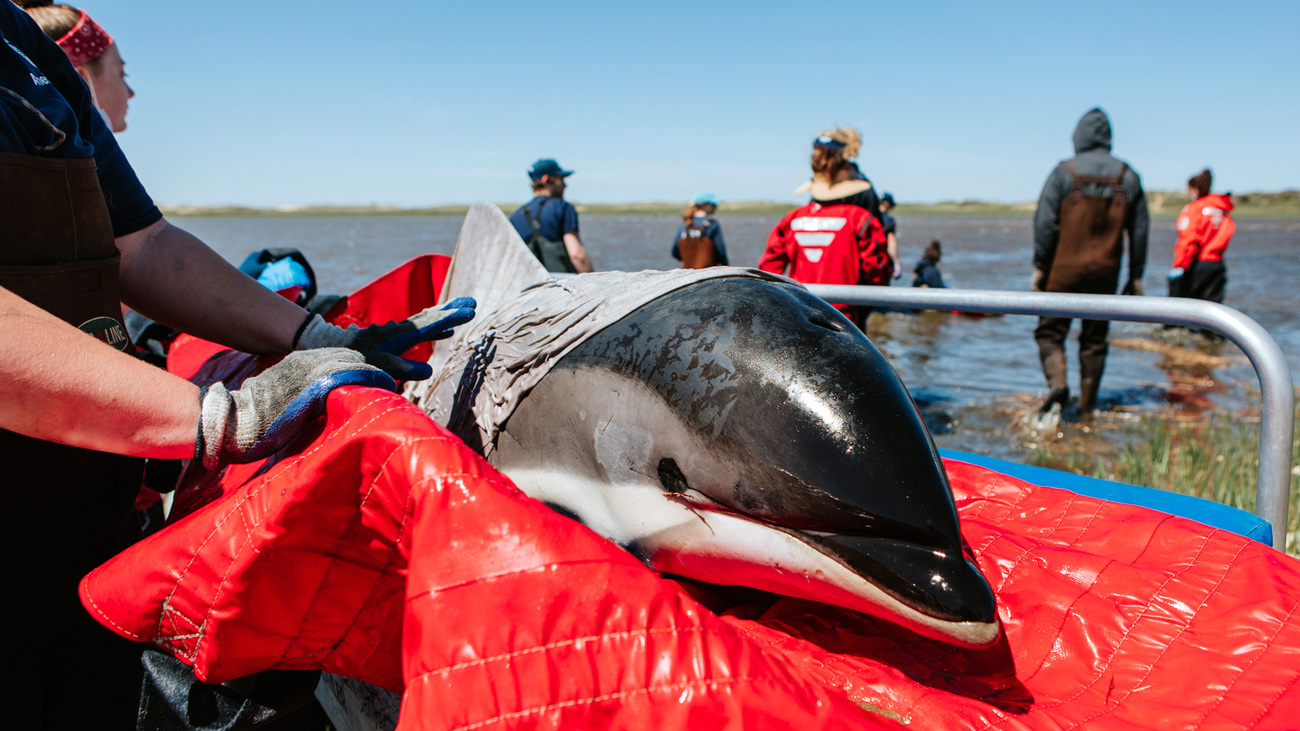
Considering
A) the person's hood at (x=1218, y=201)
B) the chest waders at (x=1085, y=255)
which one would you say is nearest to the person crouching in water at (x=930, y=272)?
the person's hood at (x=1218, y=201)

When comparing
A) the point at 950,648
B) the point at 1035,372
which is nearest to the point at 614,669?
the point at 950,648

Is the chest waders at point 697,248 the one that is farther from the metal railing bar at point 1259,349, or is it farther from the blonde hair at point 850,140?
the metal railing bar at point 1259,349

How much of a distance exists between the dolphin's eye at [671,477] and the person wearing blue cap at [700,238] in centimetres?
748

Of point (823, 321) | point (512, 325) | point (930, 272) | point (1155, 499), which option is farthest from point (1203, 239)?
point (512, 325)

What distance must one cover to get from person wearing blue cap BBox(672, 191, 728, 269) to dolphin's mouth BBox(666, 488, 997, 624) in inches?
300

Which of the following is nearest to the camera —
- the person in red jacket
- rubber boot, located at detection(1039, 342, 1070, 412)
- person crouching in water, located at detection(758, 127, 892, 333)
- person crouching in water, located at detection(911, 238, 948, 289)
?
person crouching in water, located at detection(758, 127, 892, 333)

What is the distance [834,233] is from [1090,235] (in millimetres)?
2109

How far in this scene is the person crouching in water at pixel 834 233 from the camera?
16.0 feet

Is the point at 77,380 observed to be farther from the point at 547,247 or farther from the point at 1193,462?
the point at 547,247

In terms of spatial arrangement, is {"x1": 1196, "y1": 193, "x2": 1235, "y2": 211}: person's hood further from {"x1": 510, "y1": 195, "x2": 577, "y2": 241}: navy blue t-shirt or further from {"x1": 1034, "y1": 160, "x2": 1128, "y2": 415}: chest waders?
{"x1": 510, "y1": 195, "x2": 577, "y2": 241}: navy blue t-shirt

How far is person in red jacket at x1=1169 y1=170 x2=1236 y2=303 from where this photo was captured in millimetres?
9219

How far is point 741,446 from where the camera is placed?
1130 millimetres

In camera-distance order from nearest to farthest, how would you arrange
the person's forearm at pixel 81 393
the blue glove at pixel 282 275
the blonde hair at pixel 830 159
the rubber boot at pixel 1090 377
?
the person's forearm at pixel 81 393
the blue glove at pixel 282 275
the blonde hair at pixel 830 159
the rubber boot at pixel 1090 377

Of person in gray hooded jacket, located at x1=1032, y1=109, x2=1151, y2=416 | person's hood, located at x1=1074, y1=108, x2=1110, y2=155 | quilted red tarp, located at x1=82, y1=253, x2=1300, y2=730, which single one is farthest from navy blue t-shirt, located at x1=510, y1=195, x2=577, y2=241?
quilted red tarp, located at x1=82, y1=253, x2=1300, y2=730
